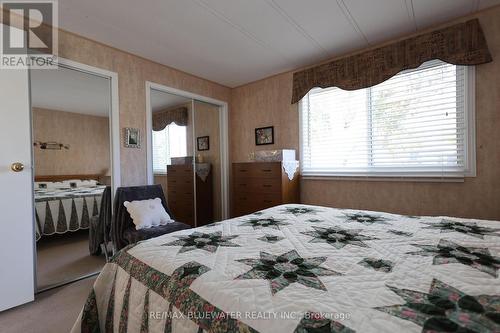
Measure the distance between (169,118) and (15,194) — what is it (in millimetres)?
1818

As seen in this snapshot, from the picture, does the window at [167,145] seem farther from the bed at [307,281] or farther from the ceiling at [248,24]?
the bed at [307,281]

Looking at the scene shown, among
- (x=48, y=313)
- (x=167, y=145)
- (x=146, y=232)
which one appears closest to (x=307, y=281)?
(x=146, y=232)

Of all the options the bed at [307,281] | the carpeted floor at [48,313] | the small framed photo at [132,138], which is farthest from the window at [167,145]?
the bed at [307,281]

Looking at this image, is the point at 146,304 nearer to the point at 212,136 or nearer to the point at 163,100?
the point at 163,100

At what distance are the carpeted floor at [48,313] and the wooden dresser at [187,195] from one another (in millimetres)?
1370

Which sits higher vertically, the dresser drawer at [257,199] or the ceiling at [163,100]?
the ceiling at [163,100]

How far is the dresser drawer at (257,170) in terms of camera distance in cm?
317

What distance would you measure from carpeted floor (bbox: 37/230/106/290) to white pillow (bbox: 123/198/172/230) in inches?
24.5

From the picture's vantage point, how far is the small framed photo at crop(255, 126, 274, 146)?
372 centimetres

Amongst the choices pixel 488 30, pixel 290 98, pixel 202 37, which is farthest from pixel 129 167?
pixel 488 30

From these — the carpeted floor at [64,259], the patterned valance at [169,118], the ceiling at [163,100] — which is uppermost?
the ceiling at [163,100]

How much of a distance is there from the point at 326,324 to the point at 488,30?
3.00 metres

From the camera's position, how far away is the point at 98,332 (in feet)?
4.16

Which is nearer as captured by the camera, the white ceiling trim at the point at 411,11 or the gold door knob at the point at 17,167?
the gold door knob at the point at 17,167
